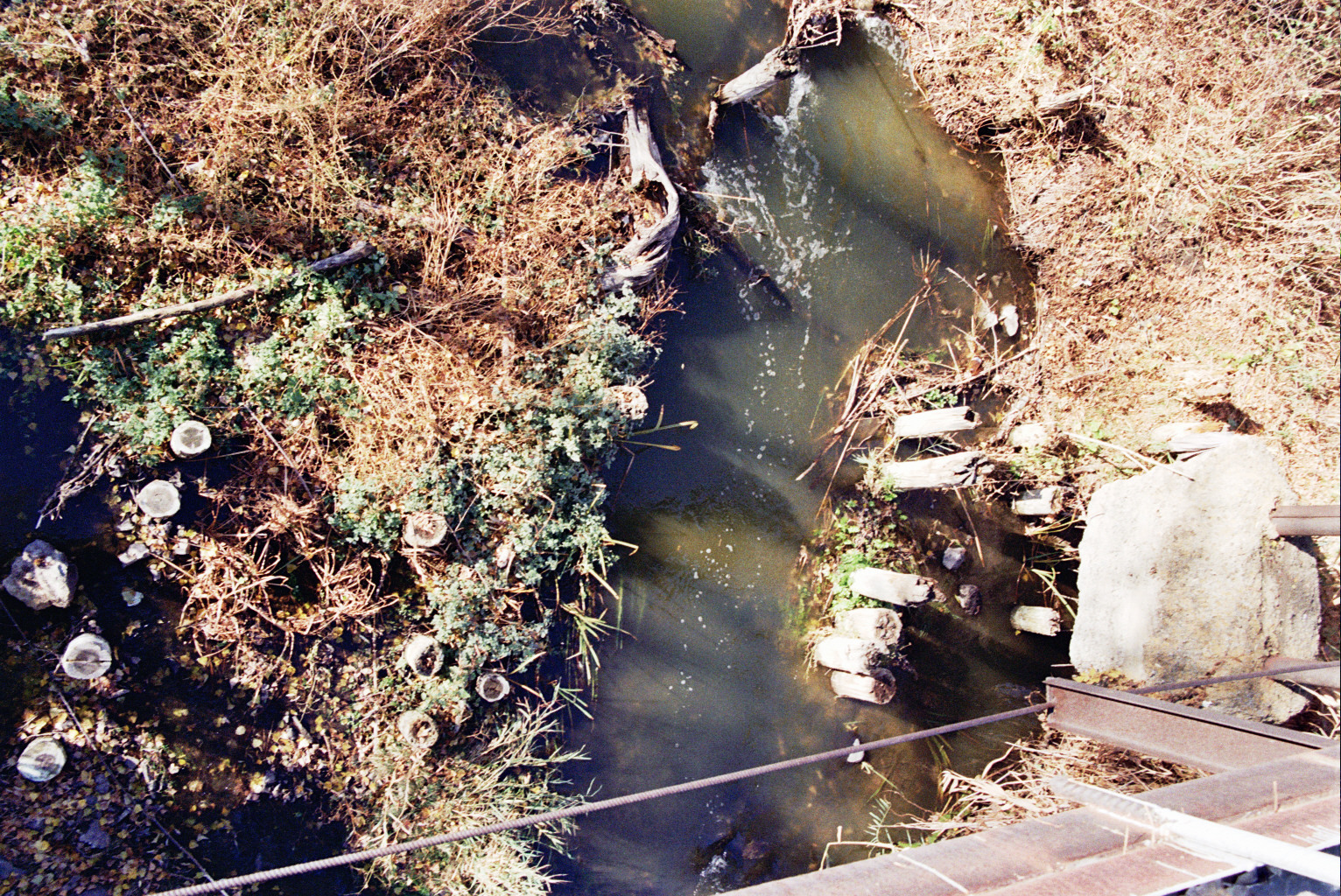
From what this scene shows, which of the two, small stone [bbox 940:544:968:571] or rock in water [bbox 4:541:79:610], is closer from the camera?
rock in water [bbox 4:541:79:610]

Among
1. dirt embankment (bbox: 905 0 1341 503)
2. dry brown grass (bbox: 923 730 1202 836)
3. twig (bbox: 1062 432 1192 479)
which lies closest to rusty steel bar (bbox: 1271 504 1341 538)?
twig (bbox: 1062 432 1192 479)

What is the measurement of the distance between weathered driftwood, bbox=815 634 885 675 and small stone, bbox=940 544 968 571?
45.5 inches

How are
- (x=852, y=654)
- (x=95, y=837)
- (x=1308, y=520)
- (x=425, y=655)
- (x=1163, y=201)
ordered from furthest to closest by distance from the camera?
(x=1163, y=201), (x=852, y=654), (x=1308, y=520), (x=425, y=655), (x=95, y=837)

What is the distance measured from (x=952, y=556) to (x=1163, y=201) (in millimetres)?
3520

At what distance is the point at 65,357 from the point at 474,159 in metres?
2.70

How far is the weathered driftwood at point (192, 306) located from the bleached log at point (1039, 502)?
5117mm

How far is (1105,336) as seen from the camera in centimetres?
586

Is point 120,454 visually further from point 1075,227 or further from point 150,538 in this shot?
point 1075,227

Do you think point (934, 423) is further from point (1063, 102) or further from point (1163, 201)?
point (1163, 201)

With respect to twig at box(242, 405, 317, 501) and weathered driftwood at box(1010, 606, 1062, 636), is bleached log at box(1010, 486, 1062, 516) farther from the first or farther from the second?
twig at box(242, 405, 317, 501)

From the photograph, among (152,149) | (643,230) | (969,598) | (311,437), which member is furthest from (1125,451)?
(152,149)

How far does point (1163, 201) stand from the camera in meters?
5.78

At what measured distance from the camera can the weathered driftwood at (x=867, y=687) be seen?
4.71 m

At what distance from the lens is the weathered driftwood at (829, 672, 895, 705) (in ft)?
15.5
